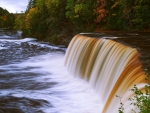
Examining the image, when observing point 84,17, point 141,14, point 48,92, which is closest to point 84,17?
point 84,17

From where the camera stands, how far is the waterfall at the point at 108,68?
684 cm

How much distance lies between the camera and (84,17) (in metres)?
30.0

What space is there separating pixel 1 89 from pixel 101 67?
4.63m

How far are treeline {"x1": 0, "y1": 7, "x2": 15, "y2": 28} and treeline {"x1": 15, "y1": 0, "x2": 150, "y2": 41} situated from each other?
61458mm

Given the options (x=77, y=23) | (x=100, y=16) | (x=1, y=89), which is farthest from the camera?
(x=77, y=23)

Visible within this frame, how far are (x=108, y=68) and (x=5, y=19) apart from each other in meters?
105

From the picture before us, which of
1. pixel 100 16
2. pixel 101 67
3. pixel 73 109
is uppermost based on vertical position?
pixel 100 16

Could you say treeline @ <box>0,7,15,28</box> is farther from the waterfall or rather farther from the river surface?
the waterfall

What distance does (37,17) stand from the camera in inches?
1687

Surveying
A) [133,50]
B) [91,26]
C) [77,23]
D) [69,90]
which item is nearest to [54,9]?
[77,23]

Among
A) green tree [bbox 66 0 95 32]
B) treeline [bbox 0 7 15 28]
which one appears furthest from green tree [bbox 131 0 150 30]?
treeline [bbox 0 7 15 28]

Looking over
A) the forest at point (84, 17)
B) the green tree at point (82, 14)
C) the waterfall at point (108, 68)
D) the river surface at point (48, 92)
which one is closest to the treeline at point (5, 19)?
the forest at point (84, 17)

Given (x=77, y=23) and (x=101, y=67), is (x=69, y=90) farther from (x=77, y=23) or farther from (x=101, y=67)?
(x=77, y=23)

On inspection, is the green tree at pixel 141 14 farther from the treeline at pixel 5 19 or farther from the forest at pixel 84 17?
the treeline at pixel 5 19
